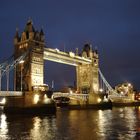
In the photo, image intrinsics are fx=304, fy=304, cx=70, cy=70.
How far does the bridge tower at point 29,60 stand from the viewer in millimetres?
49000

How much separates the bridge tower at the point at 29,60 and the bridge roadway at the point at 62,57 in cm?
276

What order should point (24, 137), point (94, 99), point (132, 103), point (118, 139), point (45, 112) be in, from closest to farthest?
point (118, 139) < point (24, 137) < point (45, 112) < point (94, 99) < point (132, 103)

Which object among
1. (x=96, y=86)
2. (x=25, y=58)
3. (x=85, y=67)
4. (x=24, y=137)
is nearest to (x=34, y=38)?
(x=25, y=58)

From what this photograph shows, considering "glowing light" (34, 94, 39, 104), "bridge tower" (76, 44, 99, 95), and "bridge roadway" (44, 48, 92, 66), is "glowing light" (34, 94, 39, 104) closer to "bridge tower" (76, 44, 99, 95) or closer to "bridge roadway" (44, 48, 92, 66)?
"bridge roadway" (44, 48, 92, 66)

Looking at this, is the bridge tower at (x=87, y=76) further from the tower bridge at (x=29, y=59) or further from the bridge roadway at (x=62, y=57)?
the tower bridge at (x=29, y=59)

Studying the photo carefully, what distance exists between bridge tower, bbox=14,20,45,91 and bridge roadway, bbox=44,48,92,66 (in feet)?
9.06

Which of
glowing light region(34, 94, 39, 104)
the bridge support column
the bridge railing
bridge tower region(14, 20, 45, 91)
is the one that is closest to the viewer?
the bridge railing

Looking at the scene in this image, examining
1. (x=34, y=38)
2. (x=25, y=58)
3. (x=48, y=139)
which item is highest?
(x=34, y=38)

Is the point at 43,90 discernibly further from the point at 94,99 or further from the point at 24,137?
the point at 24,137

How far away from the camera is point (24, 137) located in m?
18.5

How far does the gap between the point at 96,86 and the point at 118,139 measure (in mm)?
56198

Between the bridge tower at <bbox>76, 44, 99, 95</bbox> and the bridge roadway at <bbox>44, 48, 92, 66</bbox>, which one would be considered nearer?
the bridge roadway at <bbox>44, 48, 92, 66</bbox>

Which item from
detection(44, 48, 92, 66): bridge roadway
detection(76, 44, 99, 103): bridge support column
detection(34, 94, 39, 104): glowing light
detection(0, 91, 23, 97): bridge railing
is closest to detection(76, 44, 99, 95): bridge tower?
detection(76, 44, 99, 103): bridge support column

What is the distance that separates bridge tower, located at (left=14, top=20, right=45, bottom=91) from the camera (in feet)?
161
